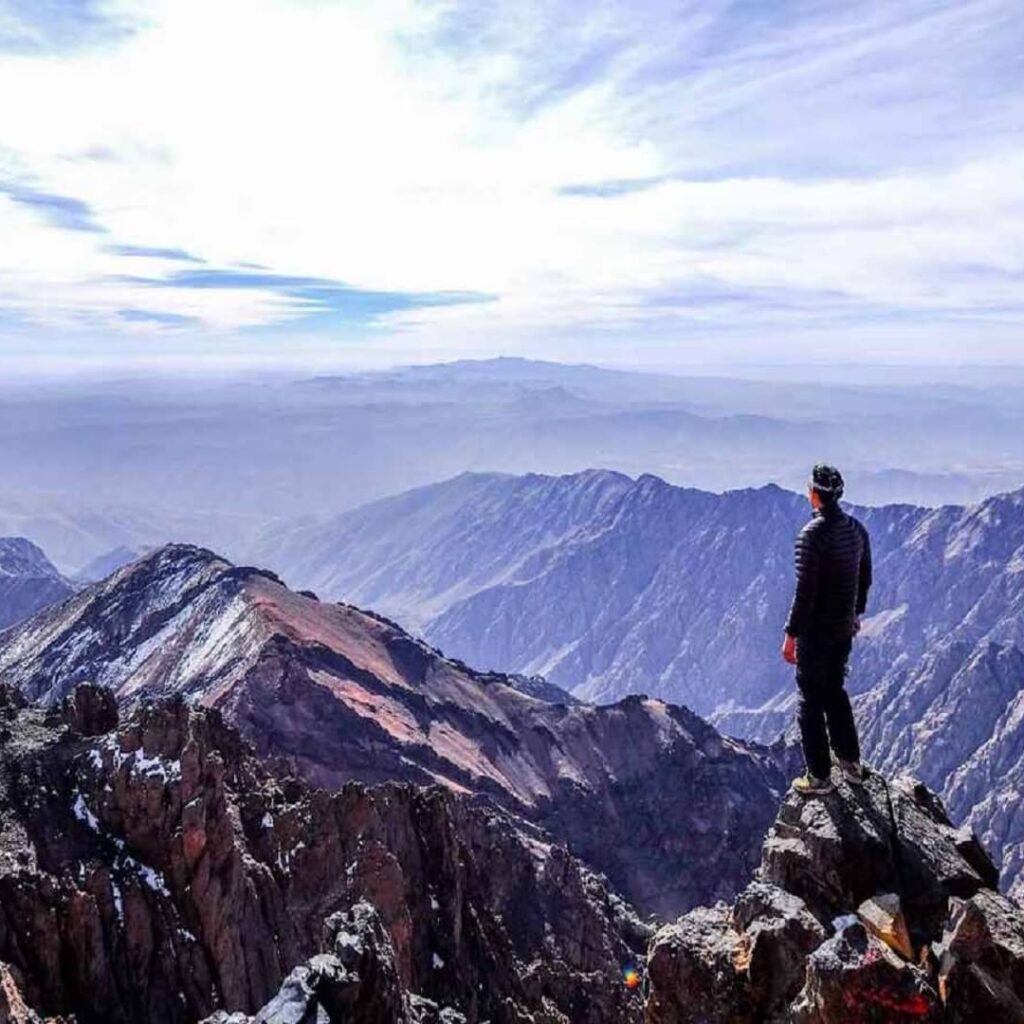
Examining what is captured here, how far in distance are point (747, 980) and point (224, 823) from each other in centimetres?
4557

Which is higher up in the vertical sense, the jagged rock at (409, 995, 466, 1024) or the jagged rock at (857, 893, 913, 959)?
the jagged rock at (857, 893, 913, 959)

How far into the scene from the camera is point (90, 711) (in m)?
67.4

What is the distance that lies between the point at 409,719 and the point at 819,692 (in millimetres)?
129927

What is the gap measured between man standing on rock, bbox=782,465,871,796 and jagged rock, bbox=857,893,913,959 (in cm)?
213

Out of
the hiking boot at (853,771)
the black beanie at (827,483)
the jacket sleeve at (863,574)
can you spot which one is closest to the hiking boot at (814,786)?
the hiking boot at (853,771)

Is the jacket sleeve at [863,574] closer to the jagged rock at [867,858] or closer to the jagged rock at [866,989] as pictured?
the jagged rock at [867,858]

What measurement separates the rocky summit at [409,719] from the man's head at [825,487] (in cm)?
10784

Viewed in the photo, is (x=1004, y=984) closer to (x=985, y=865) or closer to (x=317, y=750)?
(x=985, y=865)

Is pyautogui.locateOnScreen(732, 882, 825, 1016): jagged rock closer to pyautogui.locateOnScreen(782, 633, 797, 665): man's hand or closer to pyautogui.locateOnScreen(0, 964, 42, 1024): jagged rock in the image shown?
pyautogui.locateOnScreen(782, 633, 797, 665): man's hand

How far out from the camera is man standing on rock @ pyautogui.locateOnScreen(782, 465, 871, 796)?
687 inches

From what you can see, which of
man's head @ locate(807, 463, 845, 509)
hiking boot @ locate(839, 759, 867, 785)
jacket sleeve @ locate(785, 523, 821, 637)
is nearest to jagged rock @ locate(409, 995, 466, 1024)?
hiking boot @ locate(839, 759, 867, 785)

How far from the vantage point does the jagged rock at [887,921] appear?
15.0m

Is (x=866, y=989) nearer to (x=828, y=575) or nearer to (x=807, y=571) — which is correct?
(x=807, y=571)

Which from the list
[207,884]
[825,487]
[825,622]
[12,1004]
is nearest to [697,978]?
[825,622]
